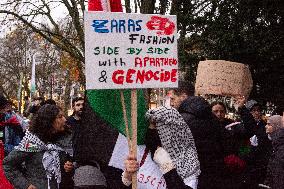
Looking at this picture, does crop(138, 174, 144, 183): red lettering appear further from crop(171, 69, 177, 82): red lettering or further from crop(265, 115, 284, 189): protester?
crop(265, 115, 284, 189): protester

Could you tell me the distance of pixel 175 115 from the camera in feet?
15.0

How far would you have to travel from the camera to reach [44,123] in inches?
Answer: 217

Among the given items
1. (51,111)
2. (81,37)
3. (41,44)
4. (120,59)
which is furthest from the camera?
(41,44)

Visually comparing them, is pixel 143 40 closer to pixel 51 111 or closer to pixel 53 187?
pixel 51 111

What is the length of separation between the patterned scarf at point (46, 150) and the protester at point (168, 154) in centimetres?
122

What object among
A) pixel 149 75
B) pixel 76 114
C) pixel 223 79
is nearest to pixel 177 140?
pixel 149 75

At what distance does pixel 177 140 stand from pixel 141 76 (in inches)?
21.5

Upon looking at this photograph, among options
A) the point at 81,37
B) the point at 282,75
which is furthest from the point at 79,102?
the point at 81,37

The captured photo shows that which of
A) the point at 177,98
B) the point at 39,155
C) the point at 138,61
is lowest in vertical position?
the point at 39,155

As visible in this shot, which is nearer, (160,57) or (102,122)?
(160,57)

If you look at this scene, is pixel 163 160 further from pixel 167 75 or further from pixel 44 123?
pixel 44 123

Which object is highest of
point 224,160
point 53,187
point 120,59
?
point 120,59

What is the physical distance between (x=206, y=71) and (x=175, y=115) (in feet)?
12.6

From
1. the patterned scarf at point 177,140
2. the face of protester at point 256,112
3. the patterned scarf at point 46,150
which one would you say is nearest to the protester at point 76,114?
the face of protester at point 256,112
